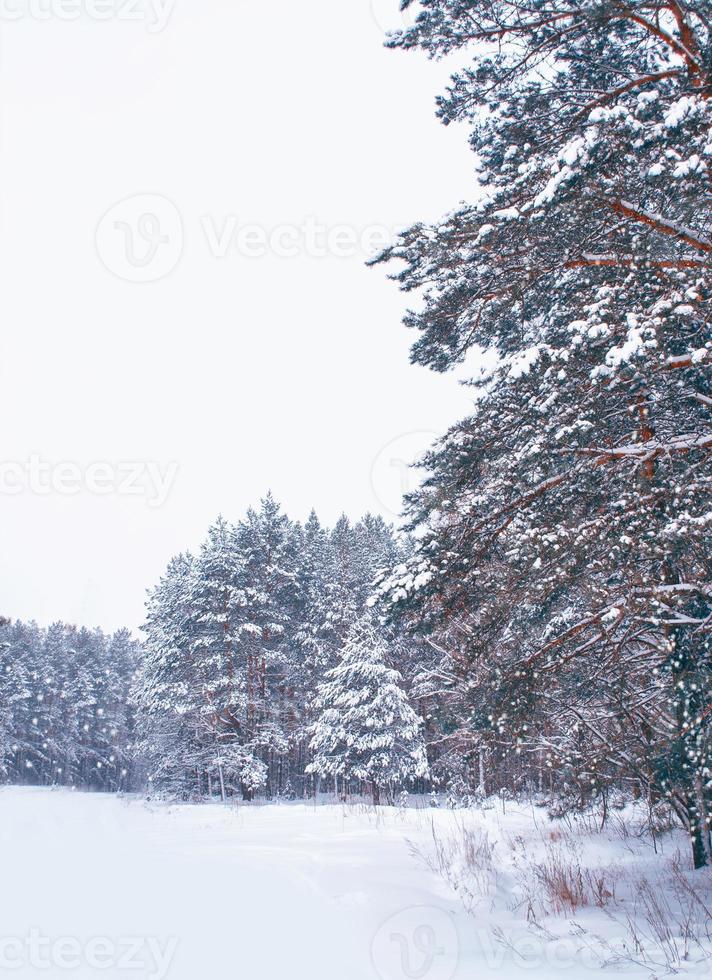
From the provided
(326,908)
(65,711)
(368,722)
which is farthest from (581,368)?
(65,711)

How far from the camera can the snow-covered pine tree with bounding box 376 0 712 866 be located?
244 inches

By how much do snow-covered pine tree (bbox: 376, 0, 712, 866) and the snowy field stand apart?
59.2 inches

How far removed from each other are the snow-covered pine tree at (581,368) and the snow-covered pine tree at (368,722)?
18894mm

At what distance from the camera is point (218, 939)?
16.1ft

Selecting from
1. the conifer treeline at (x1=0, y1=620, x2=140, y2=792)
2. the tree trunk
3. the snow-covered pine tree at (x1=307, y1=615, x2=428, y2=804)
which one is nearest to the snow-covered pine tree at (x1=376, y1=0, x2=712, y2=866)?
the tree trunk

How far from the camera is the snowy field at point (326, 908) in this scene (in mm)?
4520

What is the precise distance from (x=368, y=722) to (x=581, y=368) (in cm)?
2218

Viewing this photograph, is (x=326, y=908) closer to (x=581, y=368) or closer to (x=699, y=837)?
(x=699, y=837)

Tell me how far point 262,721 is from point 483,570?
1039 inches

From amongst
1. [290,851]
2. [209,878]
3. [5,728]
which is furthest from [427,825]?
[5,728]

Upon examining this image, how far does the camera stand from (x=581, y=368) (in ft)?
21.7

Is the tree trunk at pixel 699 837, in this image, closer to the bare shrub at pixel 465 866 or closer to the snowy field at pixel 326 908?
the snowy field at pixel 326 908

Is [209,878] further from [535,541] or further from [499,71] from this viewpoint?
[499,71]

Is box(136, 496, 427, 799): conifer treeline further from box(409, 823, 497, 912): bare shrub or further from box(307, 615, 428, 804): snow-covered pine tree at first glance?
box(409, 823, 497, 912): bare shrub
